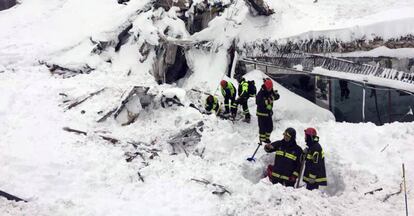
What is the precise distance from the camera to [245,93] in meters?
10.1

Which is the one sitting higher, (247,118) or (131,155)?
(131,155)

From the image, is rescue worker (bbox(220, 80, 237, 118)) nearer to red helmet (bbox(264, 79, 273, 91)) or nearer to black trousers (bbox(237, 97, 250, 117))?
black trousers (bbox(237, 97, 250, 117))

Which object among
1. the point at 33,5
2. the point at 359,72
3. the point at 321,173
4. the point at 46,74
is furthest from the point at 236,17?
the point at 33,5

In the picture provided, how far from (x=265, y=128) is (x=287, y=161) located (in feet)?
6.69

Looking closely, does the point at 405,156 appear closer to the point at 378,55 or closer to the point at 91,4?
the point at 378,55

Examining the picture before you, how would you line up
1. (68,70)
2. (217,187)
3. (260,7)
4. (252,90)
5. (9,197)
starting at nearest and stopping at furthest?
(9,197) → (217,187) → (252,90) → (260,7) → (68,70)

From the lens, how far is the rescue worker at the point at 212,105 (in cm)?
1046

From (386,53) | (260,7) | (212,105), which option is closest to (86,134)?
(212,105)

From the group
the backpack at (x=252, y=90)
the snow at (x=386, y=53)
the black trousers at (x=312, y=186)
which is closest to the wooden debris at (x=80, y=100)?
the backpack at (x=252, y=90)

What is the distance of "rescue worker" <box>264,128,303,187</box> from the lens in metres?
7.15

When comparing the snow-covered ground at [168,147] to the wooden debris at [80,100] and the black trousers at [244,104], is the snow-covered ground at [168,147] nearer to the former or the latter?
the wooden debris at [80,100]

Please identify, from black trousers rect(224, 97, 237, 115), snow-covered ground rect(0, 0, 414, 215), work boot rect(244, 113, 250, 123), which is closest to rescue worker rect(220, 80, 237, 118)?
black trousers rect(224, 97, 237, 115)

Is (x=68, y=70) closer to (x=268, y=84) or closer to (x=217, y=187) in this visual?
(x=268, y=84)

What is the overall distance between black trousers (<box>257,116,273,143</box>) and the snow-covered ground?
12.9 inches
